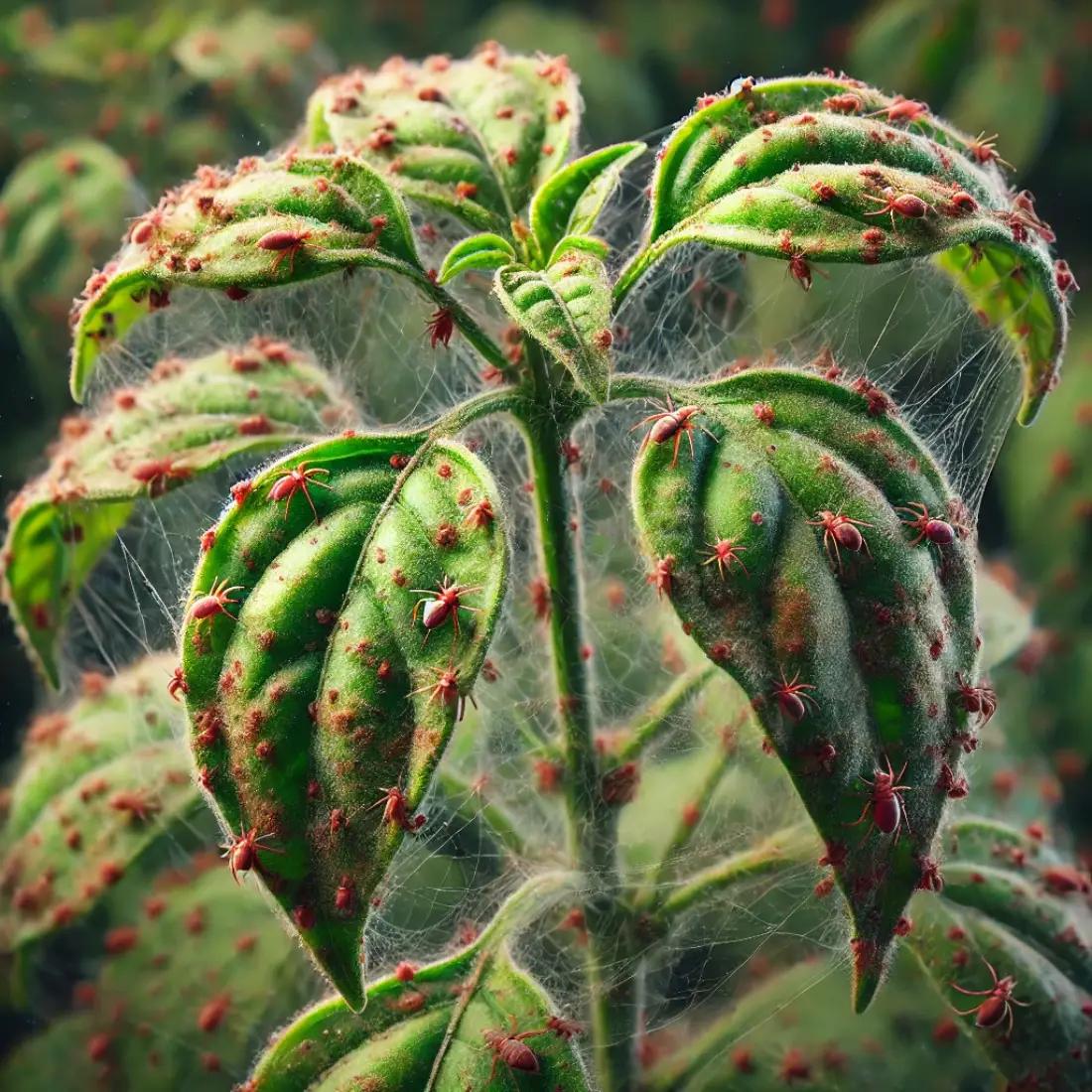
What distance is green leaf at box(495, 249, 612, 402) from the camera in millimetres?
445

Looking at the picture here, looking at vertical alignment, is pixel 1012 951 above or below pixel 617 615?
below

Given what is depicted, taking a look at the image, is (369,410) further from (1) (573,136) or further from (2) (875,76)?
(2) (875,76)

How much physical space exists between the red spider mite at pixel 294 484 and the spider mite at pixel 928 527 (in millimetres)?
243

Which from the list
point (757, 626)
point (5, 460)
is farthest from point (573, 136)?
point (5, 460)

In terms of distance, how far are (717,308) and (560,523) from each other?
1.23 feet

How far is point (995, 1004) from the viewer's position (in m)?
0.65

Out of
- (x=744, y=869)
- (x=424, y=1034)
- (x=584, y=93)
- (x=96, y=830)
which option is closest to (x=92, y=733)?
(x=96, y=830)

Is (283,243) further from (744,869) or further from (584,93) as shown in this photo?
(584,93)

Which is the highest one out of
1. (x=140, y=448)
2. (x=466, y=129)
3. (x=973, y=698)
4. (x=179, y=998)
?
(x=466, y=129)

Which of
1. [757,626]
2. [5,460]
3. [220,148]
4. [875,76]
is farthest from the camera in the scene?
[875,76]

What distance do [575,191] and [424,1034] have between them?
43 cm

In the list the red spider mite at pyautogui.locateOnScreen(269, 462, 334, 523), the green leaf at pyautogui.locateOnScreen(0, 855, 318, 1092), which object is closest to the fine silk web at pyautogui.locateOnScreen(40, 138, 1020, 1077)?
the red spider mite at pyautogui.locateOnScreen(269, 462, 334, 523)

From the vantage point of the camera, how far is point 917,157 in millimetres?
519

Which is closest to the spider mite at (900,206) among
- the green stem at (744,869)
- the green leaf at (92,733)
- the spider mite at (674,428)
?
the spider mite at (674,428)
